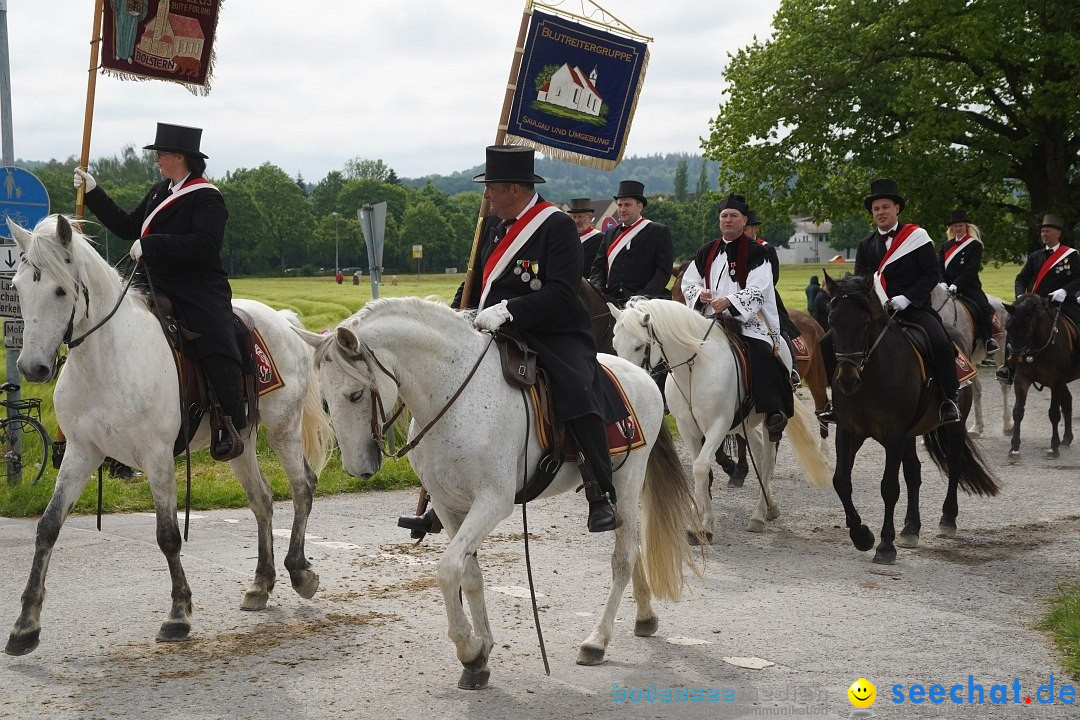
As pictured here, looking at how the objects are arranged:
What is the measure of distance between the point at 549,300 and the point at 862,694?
2661 mm

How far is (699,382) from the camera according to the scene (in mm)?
10789

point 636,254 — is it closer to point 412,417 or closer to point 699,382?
point 699,382

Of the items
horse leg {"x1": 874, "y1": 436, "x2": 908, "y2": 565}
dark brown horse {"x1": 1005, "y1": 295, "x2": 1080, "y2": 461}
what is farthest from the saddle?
dark brown horse {"x1": 1005, "y1": 295, "x2": 1080, "y2": 461}

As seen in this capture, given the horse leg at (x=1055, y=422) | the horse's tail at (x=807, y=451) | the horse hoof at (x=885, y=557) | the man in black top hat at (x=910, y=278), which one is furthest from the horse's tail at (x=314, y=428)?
the horse leg at (x=1055, y=422)

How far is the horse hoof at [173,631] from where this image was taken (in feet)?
22.6

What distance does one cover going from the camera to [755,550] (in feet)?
32.8

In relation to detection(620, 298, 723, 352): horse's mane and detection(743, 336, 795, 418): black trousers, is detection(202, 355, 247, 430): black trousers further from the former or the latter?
detection(743, 336, 795, 418): black trousers

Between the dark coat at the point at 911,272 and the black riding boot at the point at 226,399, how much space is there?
18.7 feet

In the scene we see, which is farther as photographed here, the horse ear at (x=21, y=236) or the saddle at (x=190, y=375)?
the saddle at (x=190, y=375)


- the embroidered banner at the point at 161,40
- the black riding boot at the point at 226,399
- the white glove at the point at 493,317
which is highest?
the embroidered banner at the point at 161,40

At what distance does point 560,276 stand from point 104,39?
19.1 feet

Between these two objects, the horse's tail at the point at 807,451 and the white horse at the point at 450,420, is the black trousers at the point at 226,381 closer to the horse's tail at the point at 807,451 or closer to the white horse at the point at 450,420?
the white horse at the point at 450,420

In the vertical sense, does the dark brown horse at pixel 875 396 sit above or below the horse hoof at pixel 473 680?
above

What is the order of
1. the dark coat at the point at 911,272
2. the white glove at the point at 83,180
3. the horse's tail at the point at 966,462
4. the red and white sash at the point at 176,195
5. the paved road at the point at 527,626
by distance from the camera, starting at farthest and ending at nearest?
the horse's tail at the point at 966,462, the dark coat at the point at 911,272, the white glove at the point at 83,180, the red and white sash at the point at 176,195, the paved road at the point at 527,626
